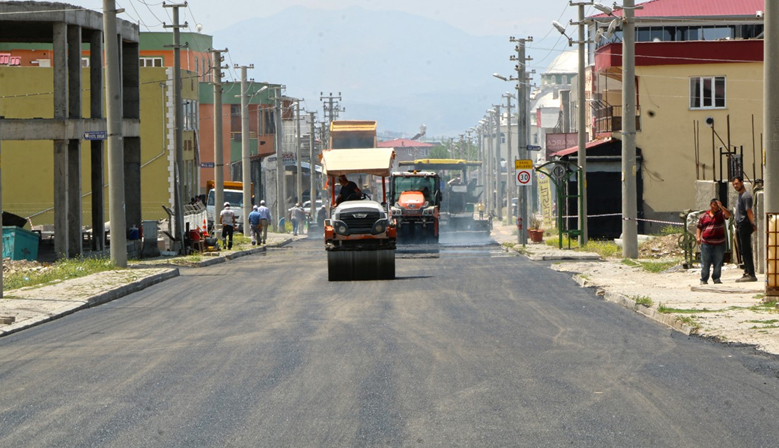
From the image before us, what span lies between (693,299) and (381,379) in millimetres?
9281

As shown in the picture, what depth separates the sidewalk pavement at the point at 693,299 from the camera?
51.1 ft

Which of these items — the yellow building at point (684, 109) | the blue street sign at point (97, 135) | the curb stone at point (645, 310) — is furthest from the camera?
the yellow building at point (684, 109)

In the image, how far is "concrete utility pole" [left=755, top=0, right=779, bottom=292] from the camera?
1919 centimetres

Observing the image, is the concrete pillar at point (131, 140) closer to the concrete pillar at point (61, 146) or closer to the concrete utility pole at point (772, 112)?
the concrete pillar at point (61, 146)

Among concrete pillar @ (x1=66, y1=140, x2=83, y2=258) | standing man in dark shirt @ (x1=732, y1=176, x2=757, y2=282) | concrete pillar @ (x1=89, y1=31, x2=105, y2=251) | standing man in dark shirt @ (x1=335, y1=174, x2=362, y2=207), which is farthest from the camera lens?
concrete pillar @ (x1=89, y1=31, x2=105, y2=251)

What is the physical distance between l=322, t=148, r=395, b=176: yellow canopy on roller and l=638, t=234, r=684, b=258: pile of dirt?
8.42 m

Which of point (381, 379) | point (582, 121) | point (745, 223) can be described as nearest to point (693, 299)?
point (745, 223)

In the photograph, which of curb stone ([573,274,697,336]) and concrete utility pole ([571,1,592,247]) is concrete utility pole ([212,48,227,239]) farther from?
curb stone ([573,274,697,336])

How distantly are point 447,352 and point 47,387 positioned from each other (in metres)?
4.67

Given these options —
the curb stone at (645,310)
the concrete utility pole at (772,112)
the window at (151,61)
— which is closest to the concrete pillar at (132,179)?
the curb stone at (645,310)

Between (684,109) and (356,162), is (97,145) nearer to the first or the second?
(356,162)

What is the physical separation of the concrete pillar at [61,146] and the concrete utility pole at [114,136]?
202 inches

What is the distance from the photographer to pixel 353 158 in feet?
109

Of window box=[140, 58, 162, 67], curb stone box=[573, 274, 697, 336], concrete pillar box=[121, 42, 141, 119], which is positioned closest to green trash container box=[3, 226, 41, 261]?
concrete pillar box=[121, 42, 141, 119]
